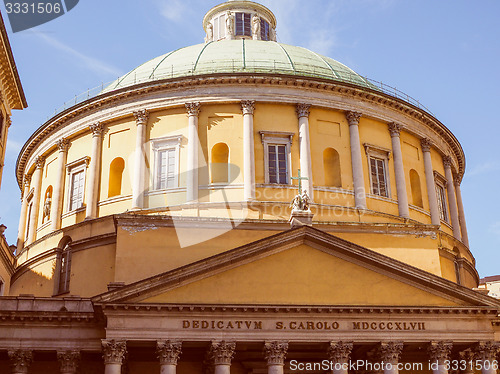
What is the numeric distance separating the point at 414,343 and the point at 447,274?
30.8 feet

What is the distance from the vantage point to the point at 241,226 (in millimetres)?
30391

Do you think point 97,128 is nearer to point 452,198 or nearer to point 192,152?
point 192,152

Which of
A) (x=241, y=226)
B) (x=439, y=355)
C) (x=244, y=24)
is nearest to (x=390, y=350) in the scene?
(x=439, y=355)

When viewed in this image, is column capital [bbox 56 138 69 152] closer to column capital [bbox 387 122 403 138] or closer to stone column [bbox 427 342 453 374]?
column capital [bbox 387 122 403 138]

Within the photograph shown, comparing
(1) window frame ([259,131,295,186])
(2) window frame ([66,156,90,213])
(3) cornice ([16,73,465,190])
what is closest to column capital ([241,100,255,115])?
(3) cornice ([16,73,465,190])

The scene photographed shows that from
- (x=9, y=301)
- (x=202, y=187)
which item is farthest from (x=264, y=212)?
(x=9, y=301)

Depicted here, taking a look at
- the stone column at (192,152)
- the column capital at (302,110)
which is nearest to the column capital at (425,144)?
the column capital at (302,110)

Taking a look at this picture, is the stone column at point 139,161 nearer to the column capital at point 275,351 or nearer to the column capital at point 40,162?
the column capital at point 40,162

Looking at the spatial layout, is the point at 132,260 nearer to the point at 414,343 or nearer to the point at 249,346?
the point at 249,346

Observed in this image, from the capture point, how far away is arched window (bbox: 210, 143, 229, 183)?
3375 centimetres

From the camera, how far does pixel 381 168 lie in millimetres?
36094

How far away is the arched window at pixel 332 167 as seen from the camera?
3472 cm

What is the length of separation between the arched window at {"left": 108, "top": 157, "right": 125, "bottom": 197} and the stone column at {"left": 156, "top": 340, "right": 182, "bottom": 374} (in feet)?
39.9

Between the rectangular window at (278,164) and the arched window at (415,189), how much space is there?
7434 mm
